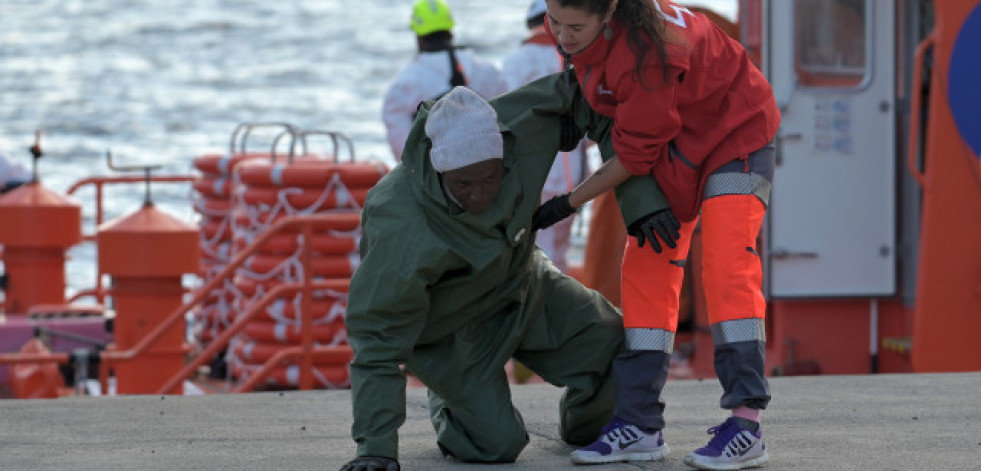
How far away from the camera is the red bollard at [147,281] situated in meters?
8.66

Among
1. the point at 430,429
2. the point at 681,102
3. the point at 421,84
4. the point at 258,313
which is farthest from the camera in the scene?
the point at 421,84

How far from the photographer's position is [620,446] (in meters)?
4.88

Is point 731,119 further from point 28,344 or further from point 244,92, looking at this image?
point 244,92

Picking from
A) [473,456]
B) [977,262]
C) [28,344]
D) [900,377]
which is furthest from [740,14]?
[473,456]

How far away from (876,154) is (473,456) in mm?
4182

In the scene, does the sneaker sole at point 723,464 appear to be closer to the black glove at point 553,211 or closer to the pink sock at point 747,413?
the pink sock at point 747,413

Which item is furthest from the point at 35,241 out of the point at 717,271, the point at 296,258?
the point at 717,271

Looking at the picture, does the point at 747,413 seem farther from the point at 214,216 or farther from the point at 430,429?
the point at 214,216

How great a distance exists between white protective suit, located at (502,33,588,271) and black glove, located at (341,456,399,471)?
15.4 feet

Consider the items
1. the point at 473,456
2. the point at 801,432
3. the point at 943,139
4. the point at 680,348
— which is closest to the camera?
the point at 473,456

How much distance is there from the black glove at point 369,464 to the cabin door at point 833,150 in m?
4.37

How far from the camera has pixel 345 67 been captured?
35.0 meters

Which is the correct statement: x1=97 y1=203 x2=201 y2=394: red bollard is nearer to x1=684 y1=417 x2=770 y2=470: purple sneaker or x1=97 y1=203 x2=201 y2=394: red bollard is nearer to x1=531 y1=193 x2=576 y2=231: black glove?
x1=531 y1=193 x2=576 y2=231: black glove

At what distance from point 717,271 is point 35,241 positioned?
659cm
